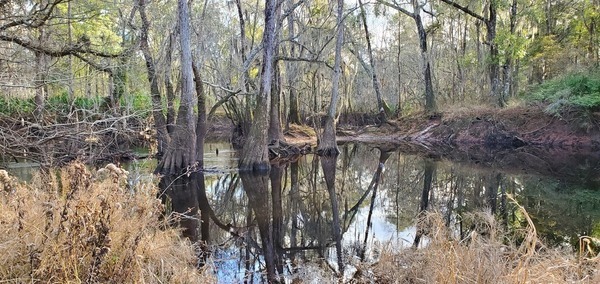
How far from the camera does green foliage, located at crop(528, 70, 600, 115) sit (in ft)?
53.0

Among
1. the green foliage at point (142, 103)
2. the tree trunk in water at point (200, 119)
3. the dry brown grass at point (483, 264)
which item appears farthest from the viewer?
the tree trunk in water at point (200, 119)

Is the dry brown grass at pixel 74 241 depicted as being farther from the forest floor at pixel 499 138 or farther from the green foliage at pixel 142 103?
the forest floor at pixel 499 138

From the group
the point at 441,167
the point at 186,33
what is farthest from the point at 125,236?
the point at 441,167

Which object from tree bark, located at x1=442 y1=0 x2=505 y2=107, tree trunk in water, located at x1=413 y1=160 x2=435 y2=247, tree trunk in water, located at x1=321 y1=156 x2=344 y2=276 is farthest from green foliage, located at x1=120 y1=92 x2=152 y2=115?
tree bark, located at x1=442 y1=0 x2=505 y2=107

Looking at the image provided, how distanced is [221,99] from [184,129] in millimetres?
4050

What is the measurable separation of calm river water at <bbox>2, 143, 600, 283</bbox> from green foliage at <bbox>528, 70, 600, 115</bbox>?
213 cm

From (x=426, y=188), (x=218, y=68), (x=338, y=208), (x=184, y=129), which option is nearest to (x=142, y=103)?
(x=184, y=129)

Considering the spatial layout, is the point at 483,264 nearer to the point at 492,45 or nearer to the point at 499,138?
the point at 499,138

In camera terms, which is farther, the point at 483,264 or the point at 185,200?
the point at 185,200

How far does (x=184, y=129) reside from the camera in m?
12.3

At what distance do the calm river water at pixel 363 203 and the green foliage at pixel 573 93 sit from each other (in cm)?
213

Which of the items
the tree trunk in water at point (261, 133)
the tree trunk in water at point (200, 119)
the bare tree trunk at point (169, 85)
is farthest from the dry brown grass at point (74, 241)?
the bare tree trunk at point (169, 85)

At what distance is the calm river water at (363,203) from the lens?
582 cm

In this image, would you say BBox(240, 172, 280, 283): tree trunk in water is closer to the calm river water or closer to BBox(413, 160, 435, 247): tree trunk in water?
the calm river water
